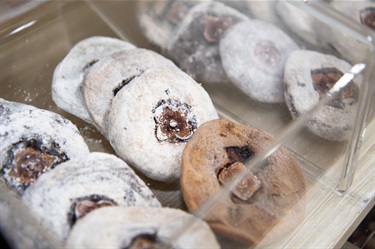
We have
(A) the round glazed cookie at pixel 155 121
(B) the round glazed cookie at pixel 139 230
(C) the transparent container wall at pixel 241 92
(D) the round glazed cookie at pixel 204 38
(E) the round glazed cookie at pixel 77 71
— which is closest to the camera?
(B) the round glazed cookie at pixel 139 230

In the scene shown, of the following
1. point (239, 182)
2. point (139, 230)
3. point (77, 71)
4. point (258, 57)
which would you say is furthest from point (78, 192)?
point (258, 57)

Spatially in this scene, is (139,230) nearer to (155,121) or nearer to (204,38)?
(155,121)

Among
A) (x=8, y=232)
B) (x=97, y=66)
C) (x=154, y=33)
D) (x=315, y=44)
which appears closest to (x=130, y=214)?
(x=8, y=232)

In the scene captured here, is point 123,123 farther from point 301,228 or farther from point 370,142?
point 370,142

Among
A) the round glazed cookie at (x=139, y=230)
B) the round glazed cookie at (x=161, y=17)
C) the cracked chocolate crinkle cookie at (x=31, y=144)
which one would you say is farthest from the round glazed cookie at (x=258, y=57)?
the round glazed cookie at (x=139, y=230)

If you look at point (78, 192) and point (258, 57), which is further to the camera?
point (258, 57)

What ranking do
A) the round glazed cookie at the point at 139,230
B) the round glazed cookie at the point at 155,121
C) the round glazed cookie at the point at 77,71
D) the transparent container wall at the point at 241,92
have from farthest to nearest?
the round glazed cookie at the point at 77,71
the round glazed cookie at the point at 155,121
the transparent container wall at the point at 241,92
the round glazed cookie at the point at 139,230

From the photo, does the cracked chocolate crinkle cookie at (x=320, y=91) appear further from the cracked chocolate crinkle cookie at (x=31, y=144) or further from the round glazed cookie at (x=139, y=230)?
the cracked chocolate crinkle cookie at (x=31, y=144)

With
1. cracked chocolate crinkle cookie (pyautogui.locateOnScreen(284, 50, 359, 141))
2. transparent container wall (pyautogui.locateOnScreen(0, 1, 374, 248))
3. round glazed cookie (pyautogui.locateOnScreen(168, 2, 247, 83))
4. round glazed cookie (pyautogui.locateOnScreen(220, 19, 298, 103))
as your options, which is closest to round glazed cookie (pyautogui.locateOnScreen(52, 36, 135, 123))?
transparent container wall (pyautogui.locateOnScreen(0, 1, 374, 248))
